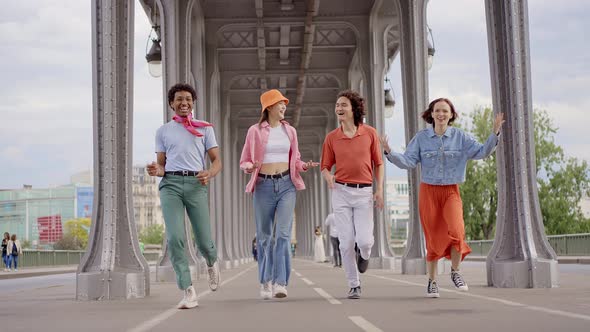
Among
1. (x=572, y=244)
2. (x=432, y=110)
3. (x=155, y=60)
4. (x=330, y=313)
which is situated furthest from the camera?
(x=572, y=244)

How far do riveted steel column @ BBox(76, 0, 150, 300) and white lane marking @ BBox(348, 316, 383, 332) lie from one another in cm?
472

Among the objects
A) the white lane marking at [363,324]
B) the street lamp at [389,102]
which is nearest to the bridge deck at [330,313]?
the white lane marking at [363,324]

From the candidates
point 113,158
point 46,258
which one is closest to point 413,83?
point 113,158

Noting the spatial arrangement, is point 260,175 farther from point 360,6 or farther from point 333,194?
point 360,6

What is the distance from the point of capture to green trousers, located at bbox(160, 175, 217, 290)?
8727mm

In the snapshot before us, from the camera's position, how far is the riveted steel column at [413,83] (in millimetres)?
19203

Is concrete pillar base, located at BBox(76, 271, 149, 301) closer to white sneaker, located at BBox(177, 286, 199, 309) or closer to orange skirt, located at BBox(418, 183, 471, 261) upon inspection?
white sneaker, located at BBox(177, 286, 199, 309)

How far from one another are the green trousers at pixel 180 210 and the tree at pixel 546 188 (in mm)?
58151

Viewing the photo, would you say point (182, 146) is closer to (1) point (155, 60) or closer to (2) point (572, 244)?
(1) point (155, 60)

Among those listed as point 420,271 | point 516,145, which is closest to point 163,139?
point 516,145

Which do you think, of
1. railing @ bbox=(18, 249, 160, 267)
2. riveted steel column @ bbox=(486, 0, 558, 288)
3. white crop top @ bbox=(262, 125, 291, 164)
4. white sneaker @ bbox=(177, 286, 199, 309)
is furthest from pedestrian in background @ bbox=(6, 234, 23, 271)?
white sneaker @ bbox=(177, 286, 199, 309)

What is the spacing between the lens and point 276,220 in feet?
32.3

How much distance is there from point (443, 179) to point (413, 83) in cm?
1036

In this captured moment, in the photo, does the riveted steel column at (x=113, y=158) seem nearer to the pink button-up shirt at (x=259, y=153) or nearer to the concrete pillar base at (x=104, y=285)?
the concrete pillar base at (x=104, y=285)
